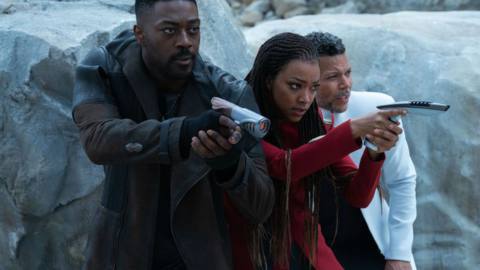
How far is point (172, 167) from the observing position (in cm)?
199

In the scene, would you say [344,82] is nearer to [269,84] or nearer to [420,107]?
[269,84]

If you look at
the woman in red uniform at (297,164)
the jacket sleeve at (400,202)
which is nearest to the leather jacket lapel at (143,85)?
the woman in red uniform at (297,164)

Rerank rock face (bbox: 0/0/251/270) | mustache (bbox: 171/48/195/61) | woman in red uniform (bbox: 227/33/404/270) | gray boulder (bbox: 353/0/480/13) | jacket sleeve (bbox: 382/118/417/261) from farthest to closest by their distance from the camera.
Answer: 1. gray boulder (bbox: 353/0/480/13)
2. rock face (bbox: 0/0/251/270)
3. jacket sleeve (bbox: 382/118/417/261)
4. woman in red uniform (bbox: 227/33/404/270)
5. mustache (bbox: 171/48/195/61)

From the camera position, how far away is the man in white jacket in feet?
7.95

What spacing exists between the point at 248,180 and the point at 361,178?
438 millimetres

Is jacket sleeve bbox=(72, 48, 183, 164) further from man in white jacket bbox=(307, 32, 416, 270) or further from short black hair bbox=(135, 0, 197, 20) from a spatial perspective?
man in white jacket bbox=(307, 32, 416, 270)

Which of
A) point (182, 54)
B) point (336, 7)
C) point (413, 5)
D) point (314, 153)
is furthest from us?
point (336, 7)

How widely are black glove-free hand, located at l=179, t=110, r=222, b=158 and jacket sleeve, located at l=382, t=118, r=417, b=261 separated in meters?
0.82

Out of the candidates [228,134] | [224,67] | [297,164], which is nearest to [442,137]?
[224,67]

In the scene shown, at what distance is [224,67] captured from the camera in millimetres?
3160

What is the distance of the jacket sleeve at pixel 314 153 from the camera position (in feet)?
6.72

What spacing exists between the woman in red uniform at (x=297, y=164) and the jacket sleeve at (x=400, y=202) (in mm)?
182

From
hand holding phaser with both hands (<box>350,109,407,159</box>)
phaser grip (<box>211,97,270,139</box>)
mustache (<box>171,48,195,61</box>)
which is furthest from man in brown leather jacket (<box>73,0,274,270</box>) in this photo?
hand holding phaser with both hands (<box>350,109,407,159</box>)

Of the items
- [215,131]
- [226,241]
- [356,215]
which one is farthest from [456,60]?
[215,131]
